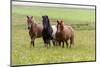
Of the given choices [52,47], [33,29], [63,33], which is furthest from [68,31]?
[33,29]

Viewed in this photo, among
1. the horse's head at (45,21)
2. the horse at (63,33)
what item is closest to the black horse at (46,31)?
the horse's head at (45,21)

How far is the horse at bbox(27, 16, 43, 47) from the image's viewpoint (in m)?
2.66

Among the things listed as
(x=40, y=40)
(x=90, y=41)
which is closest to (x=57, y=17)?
(x=40, y=40)

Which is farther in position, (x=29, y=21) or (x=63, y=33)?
(x=63, y=33)

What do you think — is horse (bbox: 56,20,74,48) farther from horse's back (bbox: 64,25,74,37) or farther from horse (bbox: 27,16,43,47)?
horse (bbox: 27,16,43,47)

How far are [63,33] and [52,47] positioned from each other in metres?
0.23

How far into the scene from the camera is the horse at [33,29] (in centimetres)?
266

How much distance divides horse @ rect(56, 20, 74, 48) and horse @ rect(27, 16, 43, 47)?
9.6 inches

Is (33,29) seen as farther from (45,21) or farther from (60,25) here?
(60,25)

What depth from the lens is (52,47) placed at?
109 inches

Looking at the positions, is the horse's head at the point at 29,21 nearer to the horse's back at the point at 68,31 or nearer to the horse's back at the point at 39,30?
the horse's back at the point at 39,30

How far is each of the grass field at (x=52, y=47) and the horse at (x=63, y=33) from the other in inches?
2.5

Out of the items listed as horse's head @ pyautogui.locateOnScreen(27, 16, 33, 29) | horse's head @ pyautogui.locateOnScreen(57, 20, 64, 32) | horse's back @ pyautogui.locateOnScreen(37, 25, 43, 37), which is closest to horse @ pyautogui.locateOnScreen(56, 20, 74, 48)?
horse's head @ pyautogui.locateOnScreen(57, 20, 64, 32)

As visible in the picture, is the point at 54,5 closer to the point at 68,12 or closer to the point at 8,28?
the point at 68,12
